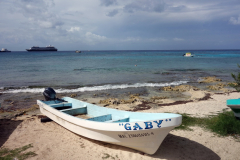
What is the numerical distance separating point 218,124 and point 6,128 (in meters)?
9.40

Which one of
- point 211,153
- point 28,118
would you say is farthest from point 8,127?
point 211,153

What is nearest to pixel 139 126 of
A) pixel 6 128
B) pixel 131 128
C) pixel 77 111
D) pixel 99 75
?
pixel 131 128

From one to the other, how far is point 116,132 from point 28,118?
6.16 meters

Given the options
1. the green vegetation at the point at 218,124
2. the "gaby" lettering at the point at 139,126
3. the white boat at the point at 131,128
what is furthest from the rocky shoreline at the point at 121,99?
the "gaby" lettering at the point at 139,126

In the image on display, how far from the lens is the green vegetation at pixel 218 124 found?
6630mm

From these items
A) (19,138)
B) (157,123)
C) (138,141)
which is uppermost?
(157,123)

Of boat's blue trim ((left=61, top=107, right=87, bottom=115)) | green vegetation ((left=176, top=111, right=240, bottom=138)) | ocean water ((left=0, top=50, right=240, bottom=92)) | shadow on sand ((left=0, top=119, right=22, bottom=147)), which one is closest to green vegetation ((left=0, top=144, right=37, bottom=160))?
shadow on sand ((left=0, top=119, right=22, bottom=147))

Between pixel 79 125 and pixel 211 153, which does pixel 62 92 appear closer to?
pixel 79 125

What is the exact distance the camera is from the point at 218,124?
23.3 feet

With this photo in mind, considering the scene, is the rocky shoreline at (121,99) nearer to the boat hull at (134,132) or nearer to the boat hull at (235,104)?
the boat hull at (235,104)

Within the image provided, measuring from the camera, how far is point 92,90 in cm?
1542

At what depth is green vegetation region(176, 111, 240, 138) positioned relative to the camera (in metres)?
6.63

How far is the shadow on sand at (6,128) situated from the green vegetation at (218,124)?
7.26 meters

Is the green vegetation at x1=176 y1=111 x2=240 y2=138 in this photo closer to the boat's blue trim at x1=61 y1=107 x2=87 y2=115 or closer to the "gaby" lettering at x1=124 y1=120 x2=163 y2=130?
the "gaby" lettering at x1=124 y1=120 x2=163 y2=130
